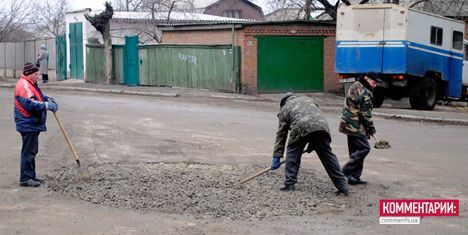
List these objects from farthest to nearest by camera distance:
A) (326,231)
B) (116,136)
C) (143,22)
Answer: (143,22) → (116,136) → (326,231)

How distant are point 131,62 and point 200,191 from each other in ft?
63.3

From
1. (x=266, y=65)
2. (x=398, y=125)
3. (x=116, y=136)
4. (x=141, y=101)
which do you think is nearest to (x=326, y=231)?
(x=116, y=136)

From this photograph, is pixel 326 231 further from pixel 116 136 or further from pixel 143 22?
pixel 143 22

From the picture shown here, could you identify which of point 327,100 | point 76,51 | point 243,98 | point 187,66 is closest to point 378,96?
point 327,100

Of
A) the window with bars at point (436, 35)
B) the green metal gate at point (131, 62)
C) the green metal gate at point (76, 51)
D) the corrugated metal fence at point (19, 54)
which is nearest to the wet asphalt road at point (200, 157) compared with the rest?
the window with bars at point (436, 35)

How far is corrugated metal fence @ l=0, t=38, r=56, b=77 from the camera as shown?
1325 inches

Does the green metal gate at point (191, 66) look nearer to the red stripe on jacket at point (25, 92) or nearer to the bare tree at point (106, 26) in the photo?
the bare tree at point (106, 26)

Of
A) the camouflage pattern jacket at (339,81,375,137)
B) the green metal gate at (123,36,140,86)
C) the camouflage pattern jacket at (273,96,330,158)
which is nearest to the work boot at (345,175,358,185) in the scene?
the camouflage pattern jacket at (339,81,375,137)

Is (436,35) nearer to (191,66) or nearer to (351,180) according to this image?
(191,66)

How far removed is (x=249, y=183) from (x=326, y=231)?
2143 mm

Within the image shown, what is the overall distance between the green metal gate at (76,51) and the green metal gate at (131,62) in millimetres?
4359

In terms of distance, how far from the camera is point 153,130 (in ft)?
44.8

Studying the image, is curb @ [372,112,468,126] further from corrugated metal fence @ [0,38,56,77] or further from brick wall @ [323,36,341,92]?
corrugated metal fence @ [0,38,56,77]

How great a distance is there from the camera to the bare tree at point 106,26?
2658 cm
